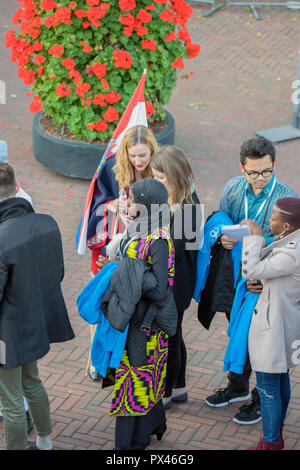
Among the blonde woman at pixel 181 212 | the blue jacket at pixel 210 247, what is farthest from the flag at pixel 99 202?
the blue jacket at pixel 210 247

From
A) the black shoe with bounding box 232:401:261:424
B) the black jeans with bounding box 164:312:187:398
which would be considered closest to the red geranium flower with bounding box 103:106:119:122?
the black jeans with bounding box 164:312:187:398

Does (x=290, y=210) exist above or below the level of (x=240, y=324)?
above

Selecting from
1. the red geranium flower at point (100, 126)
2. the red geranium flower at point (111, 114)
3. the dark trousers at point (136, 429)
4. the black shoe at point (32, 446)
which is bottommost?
the black shoe at point (32, 446)

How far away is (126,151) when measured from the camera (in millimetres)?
5129

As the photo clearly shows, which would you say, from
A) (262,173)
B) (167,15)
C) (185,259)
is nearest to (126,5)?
(167,15)

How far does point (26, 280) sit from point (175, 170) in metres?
1.19

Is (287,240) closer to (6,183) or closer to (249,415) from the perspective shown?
(249,415)

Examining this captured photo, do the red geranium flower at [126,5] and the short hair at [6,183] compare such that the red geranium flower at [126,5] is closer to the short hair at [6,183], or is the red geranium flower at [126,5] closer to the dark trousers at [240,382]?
the short hair at [6,183]

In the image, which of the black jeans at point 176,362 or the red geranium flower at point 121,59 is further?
the red geranium flower at point 121,59

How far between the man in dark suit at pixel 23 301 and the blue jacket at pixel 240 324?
1.08m

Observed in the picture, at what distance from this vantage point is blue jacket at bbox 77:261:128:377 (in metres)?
4.51

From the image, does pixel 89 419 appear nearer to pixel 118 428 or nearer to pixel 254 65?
pixel 118 428

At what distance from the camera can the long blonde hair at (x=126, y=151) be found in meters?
5.10

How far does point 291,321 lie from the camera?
14.6 ft
